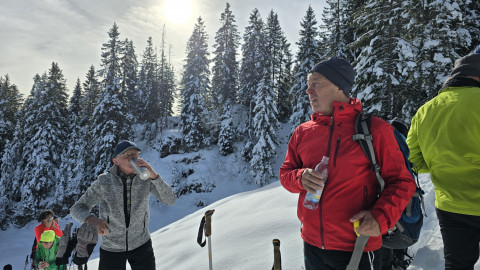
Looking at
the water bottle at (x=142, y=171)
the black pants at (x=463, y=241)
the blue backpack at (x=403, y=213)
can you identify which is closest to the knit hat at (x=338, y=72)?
the blue backpack at (x=403, y=213)

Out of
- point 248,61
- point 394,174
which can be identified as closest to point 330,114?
point 394,174

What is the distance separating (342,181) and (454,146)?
121cm

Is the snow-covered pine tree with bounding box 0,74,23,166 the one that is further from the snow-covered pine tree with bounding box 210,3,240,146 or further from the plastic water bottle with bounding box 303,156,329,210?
the plastic water bottle with bounding box 303,156,329,210

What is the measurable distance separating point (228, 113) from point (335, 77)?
100 feet

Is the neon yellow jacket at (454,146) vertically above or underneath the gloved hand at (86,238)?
above

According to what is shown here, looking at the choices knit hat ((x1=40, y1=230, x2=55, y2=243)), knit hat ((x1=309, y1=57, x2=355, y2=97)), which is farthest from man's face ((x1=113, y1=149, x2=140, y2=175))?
knit hat ((x1=40, y1=230, x2=55, y2=243))

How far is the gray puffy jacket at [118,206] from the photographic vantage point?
11.4 ft

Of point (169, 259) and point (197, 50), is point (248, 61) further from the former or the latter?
point (169, 259)

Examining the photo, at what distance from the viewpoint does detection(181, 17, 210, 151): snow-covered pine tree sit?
1307 inches

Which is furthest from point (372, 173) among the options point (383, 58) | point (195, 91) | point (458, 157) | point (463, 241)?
point (195, 91)

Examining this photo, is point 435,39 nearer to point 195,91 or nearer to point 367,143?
point 367,143

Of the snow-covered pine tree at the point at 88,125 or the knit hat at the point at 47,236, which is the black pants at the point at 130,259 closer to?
the knit hat at the point at 47,236

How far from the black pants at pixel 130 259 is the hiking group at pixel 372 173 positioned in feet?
1.16

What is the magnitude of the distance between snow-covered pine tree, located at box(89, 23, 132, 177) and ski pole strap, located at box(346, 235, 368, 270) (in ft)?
92.4
